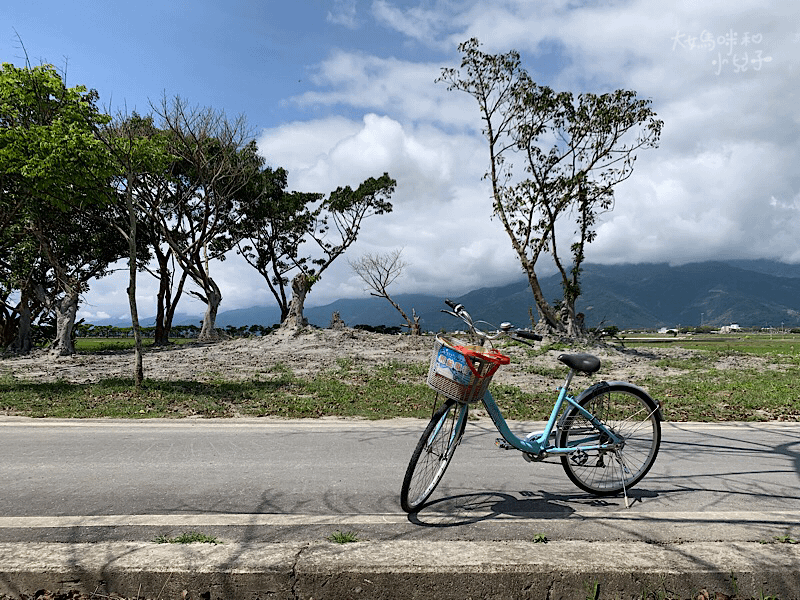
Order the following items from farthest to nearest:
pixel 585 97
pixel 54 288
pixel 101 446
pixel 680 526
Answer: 1. pixel 54 288
2. pixel 585 97
3. pixel 101 446
4. pixel 680 526

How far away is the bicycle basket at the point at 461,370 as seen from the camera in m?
3.99

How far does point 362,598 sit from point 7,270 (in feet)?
89.6

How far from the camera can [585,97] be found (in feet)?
72.9

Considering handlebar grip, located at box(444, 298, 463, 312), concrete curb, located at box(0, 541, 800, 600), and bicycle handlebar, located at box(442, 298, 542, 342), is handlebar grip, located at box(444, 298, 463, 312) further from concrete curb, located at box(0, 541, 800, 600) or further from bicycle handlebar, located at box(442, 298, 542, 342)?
concrete curb, located at box(0, 541, 800, 600)

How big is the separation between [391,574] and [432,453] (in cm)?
145

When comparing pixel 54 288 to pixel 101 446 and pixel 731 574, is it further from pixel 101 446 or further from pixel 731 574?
pixel 731 574

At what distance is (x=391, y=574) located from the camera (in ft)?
9.27

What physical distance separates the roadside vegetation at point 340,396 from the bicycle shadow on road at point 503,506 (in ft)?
13.4

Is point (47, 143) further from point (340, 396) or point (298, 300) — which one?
point (298, 300)

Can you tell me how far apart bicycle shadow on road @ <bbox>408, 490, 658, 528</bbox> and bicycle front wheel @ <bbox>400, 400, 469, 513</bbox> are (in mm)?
145

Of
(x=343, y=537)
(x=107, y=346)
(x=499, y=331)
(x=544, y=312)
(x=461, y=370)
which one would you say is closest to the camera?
(x=343, y=537)

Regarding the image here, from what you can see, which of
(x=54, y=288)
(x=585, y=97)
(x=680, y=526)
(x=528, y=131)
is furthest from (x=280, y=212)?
(x=680, y=526)

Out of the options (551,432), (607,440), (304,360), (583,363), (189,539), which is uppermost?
(583,363)

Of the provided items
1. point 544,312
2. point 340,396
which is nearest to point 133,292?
point 340,396
